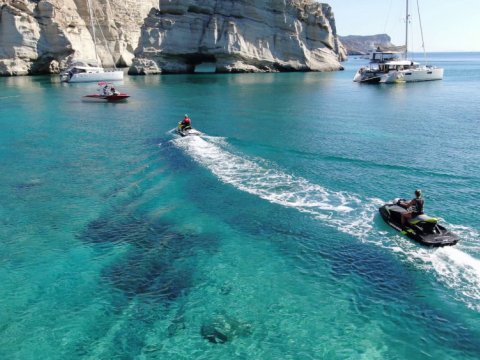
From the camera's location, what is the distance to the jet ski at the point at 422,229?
2003 centimetres

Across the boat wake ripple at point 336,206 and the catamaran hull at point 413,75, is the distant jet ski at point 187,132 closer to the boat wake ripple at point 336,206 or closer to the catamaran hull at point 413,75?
the boat wake ripple at point 336,206

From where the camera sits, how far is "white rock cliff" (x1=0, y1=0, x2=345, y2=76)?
105938 mm

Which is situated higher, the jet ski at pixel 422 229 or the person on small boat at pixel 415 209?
the person on small boat at pixel 415 209

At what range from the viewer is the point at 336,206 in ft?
84.3

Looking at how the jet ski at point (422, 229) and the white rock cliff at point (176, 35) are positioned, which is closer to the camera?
the jet ski at point (422, 229)

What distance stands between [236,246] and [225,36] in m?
99.6

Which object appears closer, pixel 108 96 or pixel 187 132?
pixel 187 132

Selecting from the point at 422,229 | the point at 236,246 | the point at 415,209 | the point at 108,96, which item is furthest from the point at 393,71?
the point at 236,246

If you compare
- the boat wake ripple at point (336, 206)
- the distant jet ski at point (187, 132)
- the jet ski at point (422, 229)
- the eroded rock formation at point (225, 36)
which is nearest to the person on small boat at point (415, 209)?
the jet ski at point (422, 229)

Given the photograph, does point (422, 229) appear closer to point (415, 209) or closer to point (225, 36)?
point (415, 209)

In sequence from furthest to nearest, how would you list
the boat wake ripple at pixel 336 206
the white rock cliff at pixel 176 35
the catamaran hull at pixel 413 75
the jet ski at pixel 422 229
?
1. the white rock cliff at pixel 176 35
2. the catamaran hull at pixel 413 75
3. the jet ski at pixel 422 229
4. the boat wake ripple at pixel 336 206

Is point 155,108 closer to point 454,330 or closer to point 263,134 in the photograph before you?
point 263,134

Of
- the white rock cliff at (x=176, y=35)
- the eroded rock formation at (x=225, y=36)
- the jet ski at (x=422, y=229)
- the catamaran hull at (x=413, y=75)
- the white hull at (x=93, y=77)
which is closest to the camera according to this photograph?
the jet ski at (x=422, y=229)

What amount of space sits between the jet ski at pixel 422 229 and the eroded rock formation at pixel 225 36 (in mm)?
97581
